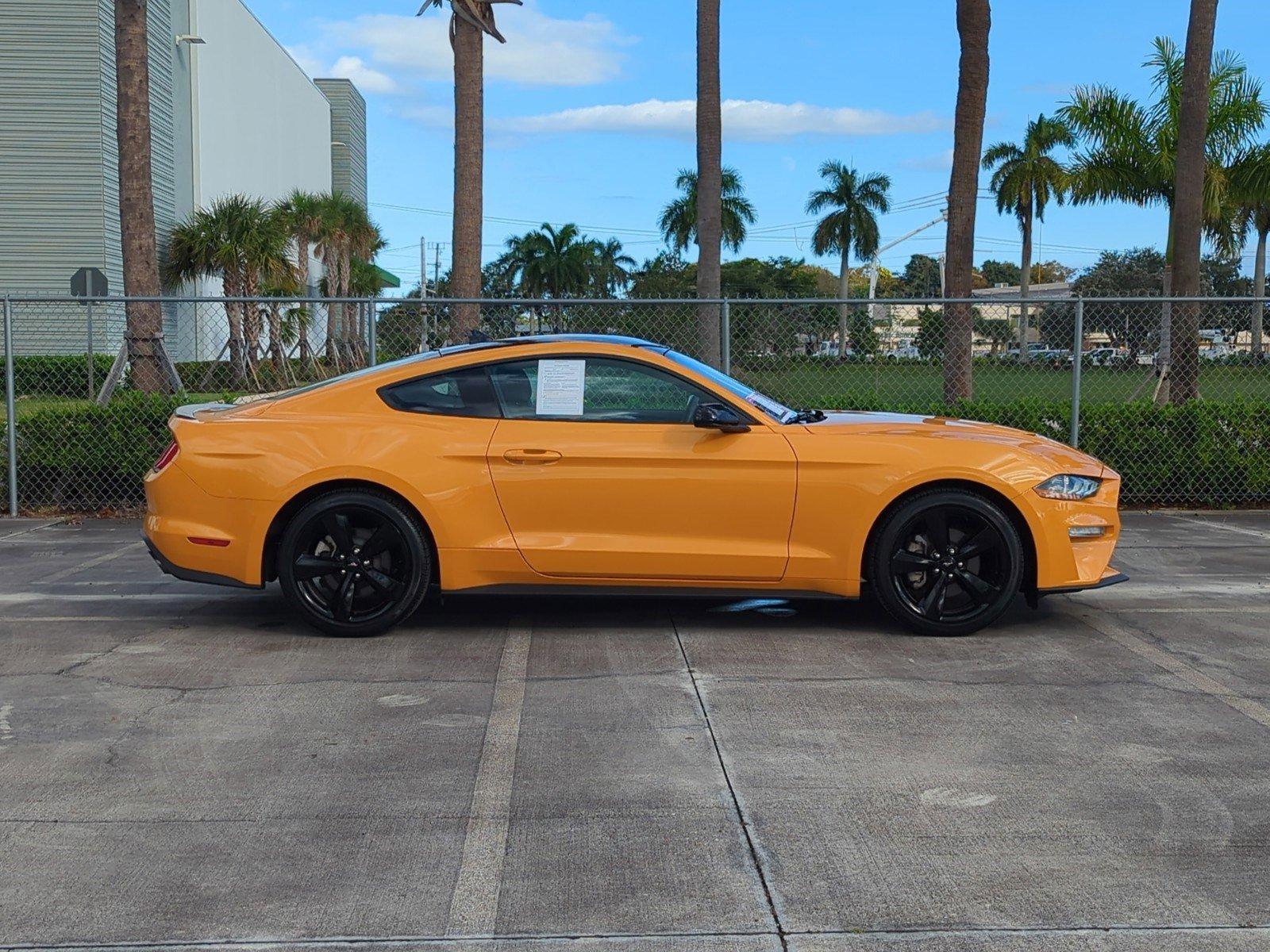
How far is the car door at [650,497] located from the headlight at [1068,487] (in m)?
1.28

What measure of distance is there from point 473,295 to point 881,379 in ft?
18.4

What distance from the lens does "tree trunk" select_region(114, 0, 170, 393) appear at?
13.3m

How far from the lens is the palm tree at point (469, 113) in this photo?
1448 centimetres

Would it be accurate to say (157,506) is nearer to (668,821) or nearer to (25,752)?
(25,752)

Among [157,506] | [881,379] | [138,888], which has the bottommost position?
[138,888]

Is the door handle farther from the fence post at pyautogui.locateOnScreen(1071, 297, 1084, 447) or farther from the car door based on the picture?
the fence post at pyautogui.locateOnScreen(1071, 297, 1084, 447)

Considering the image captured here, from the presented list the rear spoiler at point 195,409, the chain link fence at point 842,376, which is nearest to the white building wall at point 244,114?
the chain link fence at point 842,376

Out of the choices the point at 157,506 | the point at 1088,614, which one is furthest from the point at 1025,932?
the point at 157,506

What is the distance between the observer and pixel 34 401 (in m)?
11.5

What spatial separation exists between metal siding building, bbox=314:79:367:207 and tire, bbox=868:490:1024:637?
7722cm

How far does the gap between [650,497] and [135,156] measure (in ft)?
30.5

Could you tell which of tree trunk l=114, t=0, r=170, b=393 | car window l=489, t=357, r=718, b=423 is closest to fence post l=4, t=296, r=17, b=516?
tree trunk l=114, t=0, r=170, b=393

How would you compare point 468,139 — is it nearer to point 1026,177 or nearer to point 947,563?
point 947,563

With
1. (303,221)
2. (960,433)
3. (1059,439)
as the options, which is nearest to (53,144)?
(303,221)
